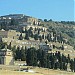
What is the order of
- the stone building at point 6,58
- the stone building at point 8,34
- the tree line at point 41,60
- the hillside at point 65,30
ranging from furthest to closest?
the hillside at point 65,30
the stone building at point 8,34
the tree line at point 41,60
the stone building at point 6,58

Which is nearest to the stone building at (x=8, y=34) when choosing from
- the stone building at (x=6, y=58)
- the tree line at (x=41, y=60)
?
the tree line at (x=41, y=60)

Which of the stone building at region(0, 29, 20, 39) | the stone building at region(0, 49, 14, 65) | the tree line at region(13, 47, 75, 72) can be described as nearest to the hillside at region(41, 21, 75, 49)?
the stone building at region(0, 29, 20, 39)

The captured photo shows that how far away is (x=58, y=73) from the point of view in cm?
3303

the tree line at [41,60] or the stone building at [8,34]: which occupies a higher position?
the stone building at [8,34]

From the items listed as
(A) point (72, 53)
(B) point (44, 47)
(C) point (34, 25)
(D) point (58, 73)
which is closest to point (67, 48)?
(A) point (72, 53)

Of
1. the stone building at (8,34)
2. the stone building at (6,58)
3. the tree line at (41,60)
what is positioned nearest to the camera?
the stone building at (6,58)

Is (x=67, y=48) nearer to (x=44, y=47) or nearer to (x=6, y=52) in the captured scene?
(x=44, y=47)

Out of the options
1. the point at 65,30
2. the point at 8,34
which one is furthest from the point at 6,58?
the point at 65,30

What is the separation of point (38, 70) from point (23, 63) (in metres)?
4.45

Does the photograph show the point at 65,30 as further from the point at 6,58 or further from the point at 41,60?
the point at 6,58

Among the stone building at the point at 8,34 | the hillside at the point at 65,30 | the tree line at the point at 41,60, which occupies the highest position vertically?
the hillside at the point at 65,30

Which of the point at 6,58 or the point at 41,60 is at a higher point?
the point at 6,58

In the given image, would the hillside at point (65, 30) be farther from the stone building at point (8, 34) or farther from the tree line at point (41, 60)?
the tree line at point (41, 60)

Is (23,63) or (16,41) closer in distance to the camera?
(23,63)
